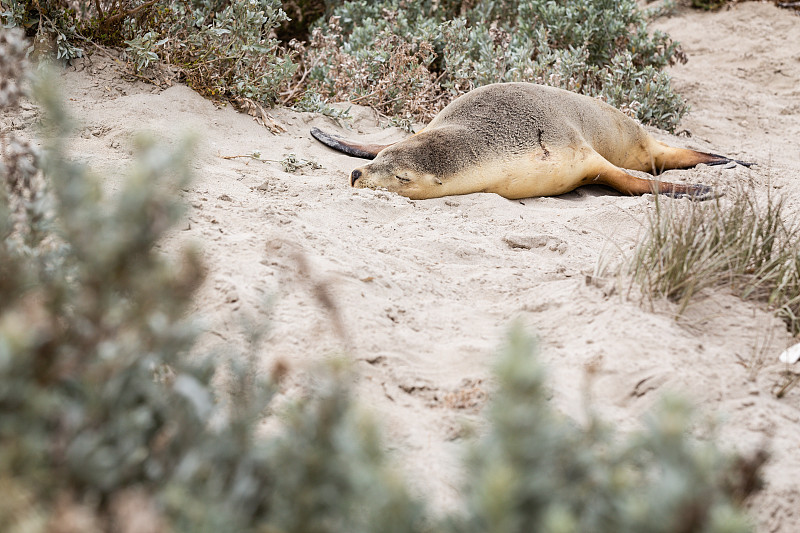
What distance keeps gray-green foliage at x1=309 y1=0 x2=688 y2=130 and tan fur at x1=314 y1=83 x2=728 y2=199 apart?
3.34 feet

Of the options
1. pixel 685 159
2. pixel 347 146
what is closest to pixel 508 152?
pixel 347 146

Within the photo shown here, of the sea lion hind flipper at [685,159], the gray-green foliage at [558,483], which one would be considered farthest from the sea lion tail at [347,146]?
the gray-green foliage at [558,483]

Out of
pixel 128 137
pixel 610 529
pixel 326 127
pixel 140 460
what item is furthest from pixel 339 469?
pixel 326 127

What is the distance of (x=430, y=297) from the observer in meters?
3.03

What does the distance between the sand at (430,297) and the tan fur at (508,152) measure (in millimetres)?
152

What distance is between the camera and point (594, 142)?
5484mm

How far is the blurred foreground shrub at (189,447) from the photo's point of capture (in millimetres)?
1108

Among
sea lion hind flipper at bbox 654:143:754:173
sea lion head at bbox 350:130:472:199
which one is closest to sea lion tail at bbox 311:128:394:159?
sea lion head at bbox 350:130:472:199

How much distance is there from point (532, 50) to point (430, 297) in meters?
4.53

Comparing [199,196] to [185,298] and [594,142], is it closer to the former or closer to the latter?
[185,298]

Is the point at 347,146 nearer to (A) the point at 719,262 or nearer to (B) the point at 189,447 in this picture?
(A) the point at 719,262

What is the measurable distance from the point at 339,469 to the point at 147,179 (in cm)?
64

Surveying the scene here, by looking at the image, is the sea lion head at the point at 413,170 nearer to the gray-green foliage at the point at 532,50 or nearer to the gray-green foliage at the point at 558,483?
the gray-green foliage at the point at 532,50

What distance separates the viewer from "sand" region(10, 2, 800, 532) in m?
2.21
